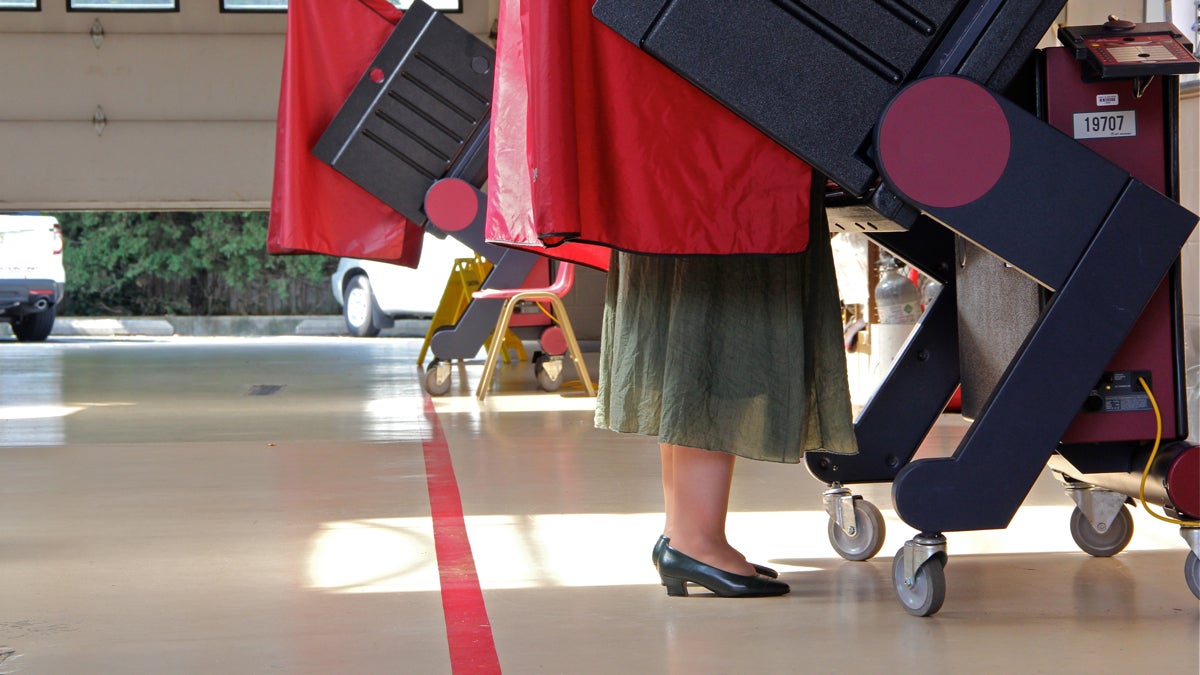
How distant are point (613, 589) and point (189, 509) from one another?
141cm

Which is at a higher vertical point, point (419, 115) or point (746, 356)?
point (419, 115)

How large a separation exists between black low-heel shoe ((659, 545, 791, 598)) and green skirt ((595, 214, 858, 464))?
230 millimetres

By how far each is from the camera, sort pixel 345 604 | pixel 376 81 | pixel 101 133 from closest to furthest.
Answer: pixel 345 604, pixel 376 81, pixel 101 133

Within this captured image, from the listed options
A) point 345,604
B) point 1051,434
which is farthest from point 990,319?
point 345,604

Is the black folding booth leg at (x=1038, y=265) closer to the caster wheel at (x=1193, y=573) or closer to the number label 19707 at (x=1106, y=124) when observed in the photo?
the number label 19707 at (x=1106, y=124)

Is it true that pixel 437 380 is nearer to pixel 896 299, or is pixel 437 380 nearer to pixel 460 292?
pixel 460 292

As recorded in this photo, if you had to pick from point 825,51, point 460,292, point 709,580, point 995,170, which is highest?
point 825,51

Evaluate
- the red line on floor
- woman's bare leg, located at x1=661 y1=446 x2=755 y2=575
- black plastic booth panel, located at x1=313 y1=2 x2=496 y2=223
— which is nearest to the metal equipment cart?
woman's bare leg, located at x1=661 y1=446 x2=755 y2=575

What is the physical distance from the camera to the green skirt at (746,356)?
2.21m

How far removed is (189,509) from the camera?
3287mm

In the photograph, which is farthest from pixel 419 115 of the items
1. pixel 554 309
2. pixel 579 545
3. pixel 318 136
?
pixel 579 545

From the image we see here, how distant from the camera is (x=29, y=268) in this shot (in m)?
12.2

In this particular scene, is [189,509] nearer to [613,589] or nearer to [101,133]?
[613,589]

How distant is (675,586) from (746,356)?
1.45 ft
